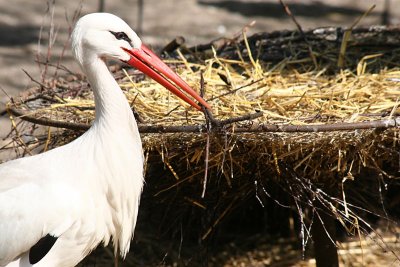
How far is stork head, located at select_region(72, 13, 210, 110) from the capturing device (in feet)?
9.14

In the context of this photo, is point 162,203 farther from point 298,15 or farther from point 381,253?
point 298,15

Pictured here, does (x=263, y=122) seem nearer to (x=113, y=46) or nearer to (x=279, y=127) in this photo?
(x=279, y=127)

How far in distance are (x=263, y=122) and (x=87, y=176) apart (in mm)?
624

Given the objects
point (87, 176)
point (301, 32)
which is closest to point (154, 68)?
point (87, 176)

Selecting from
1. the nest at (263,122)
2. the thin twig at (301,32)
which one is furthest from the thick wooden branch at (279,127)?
the thin twig at (301,32)

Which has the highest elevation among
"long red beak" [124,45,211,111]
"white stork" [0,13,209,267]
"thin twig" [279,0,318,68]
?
"thin twig" [279,0,318,68]

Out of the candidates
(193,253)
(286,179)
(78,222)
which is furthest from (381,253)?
(78,222)

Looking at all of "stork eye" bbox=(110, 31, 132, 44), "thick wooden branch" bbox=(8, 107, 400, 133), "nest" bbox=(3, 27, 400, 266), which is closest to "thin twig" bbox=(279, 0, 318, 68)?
"nest" bbox=(3, 27, 400, 266)

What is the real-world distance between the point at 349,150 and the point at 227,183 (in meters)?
0.52

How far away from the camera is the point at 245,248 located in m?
4.12

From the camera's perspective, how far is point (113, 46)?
2.81 m

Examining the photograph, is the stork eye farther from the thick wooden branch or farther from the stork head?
the thick wooden branch

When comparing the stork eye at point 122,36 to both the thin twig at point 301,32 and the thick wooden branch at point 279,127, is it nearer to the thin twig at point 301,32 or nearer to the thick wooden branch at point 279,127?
the thick wooden branch at point 279,127

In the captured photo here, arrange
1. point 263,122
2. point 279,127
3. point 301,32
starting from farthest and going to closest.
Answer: point 301,32, point 263,122, point 279,127
